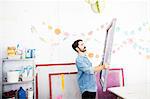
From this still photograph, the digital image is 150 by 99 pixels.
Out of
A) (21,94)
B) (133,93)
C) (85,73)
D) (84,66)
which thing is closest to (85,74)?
(85,73)

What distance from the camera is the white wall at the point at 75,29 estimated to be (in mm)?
3350

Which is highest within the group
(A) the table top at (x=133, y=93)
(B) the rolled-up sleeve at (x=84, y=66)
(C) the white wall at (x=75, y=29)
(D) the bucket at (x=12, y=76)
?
(C) the white wall at (x=75, y=29)

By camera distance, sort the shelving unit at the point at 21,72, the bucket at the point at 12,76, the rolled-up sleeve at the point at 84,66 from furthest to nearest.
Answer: the shelving unit at the point at 21,72, the bucket at the point at 12,76, the rolled-up sleeve at the point at 84,66

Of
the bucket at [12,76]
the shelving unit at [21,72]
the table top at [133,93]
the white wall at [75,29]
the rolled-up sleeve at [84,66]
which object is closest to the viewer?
the table top at [133,93]

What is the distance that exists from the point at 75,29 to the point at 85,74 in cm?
74

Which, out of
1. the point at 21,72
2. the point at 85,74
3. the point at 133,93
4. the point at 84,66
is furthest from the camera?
the point at 21,72

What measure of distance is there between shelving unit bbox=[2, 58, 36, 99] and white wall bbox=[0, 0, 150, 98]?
0.45ft

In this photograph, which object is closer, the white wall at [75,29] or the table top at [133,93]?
the table top at [133,93]

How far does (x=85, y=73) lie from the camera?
308cm

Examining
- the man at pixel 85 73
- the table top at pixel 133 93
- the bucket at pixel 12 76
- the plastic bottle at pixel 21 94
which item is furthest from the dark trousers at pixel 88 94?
the bucket at pixel 12 76

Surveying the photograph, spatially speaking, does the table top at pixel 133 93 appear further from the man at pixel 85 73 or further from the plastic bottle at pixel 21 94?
the plastic bottle at pixel 21 94

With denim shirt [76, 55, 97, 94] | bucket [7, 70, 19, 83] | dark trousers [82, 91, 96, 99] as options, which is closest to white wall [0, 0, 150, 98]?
bucket [7, 70, 19, 83]

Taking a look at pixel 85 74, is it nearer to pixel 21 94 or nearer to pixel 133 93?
pixel 133 93

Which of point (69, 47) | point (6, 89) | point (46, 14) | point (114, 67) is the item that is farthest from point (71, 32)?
point (6, 89)
